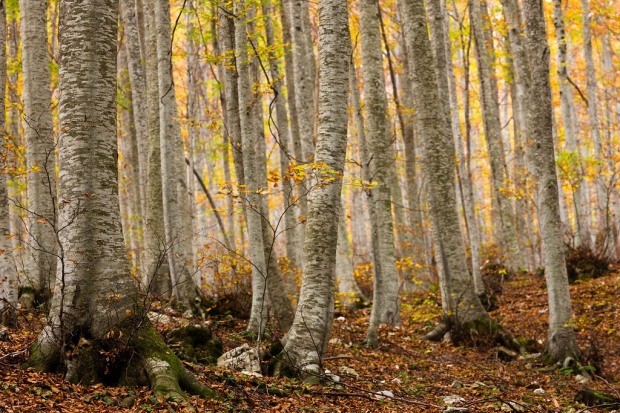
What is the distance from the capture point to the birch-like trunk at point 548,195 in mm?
8250

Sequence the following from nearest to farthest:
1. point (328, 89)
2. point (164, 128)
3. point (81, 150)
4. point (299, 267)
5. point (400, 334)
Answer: point (81, 150) → point (328, 89) → point (164, 128) → point (400, 334) → point (299, 267)

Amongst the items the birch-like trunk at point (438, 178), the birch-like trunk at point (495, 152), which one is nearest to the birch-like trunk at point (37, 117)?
the birch-like trunk at point (438, 178)

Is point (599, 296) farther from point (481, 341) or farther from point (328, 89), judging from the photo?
point (328, 89)

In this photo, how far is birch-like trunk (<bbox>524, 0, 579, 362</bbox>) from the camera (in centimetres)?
825

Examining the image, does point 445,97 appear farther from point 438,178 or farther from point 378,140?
point 438,178

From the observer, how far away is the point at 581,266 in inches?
502

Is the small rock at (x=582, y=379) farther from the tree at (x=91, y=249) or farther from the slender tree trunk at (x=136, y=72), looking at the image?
the slender tree trunk at (x=136, y=72)

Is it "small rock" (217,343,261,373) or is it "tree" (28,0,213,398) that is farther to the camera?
"small rock" (217,343,261,373)

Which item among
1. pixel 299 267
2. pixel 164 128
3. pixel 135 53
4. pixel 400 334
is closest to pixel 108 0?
pixel 164 128

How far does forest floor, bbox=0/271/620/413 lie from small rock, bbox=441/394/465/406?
0.03 meters

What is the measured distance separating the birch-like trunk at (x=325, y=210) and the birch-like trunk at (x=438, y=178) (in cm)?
342

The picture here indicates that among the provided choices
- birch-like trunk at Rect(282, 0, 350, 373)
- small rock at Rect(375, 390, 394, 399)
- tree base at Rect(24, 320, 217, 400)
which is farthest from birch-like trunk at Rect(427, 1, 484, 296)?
tree base at Rect(24, 320, 217, 400)

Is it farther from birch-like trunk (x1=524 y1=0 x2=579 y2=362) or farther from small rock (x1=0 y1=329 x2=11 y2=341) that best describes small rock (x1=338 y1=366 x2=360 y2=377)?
small rock (x1=0 y1=329 x2=11 y2=341)

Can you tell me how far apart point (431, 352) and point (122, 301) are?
5572 mm
